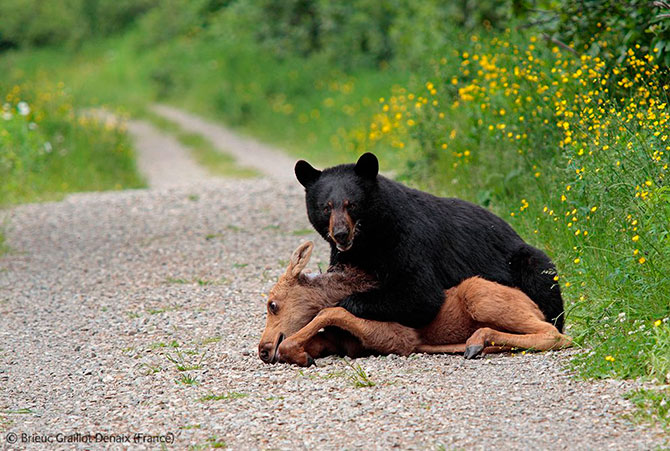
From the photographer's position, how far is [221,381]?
19.0 ft

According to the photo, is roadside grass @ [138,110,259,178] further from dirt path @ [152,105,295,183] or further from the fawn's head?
the fawn's head

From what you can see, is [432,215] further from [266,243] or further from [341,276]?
[266,243]

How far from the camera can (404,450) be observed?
446 centimetres

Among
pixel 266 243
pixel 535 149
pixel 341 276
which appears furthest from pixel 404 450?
pixel 266 243

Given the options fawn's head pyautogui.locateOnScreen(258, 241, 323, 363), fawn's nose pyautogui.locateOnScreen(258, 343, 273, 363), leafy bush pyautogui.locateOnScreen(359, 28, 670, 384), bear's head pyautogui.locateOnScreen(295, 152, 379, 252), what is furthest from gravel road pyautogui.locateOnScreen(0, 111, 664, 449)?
bear's head pyautogui.locateOnScreen(295, 152, 379, 252)

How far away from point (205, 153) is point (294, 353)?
657 inches

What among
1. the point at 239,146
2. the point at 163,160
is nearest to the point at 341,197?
the point at 163,160

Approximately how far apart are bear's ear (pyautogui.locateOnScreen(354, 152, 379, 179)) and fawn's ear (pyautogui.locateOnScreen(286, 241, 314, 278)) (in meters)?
0.64

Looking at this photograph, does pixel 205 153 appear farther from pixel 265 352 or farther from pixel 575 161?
pixel 265 352

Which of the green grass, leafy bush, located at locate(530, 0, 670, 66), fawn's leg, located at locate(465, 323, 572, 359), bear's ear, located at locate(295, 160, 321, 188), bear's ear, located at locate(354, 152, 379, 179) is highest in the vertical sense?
leafy bush, located at locate(530, 0, 670, 66)

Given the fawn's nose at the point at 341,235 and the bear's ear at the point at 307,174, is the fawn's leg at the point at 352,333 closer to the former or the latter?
the fawn's nose at the point at 341,235

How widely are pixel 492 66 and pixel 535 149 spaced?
1508mm

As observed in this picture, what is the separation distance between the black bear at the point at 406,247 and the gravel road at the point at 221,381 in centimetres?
42

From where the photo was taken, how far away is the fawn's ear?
20.7 ft
